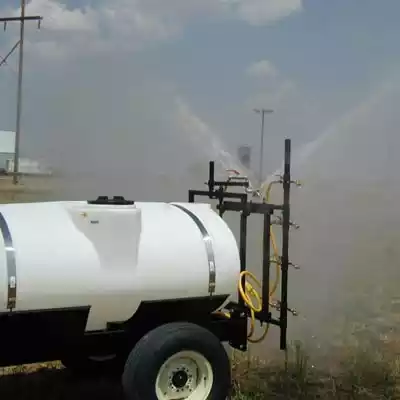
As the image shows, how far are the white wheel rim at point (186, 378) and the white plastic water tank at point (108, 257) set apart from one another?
1.21 ft

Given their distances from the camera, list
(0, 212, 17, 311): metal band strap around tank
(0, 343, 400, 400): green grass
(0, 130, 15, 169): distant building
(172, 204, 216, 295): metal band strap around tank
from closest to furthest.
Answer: (0, 212, 17, 311): metal band strap around tank
(172, 204, 216, 295): metal band strap around tank
(0, 343, 400, 400): green grass
(0, 130, 15, 169): distant building

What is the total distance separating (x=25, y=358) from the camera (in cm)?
388

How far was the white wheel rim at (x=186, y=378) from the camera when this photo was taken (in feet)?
13.2

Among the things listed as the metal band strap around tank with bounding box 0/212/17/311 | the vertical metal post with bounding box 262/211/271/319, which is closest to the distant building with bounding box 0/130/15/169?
the vertical metal post with bounding box 262/211/271/319

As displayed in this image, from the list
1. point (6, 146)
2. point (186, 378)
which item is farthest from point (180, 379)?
point (6, 146)

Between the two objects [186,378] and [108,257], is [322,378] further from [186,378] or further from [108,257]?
[108,257]

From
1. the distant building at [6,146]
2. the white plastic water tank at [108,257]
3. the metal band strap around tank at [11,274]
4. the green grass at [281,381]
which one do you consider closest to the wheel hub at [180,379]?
the white plastic water tank at [108,257]

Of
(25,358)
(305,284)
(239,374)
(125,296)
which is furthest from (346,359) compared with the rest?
(25,358)

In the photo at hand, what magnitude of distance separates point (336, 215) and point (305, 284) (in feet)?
2.90

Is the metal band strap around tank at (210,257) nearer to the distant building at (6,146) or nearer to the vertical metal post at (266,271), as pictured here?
the vertical metal post at (266,271)

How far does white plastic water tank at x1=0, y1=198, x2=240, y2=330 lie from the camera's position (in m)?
3.72

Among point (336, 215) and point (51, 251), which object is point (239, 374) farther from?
point (336, 215)

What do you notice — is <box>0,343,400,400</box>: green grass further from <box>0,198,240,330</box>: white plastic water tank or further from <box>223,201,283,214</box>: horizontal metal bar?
<box>223,201,283,214</box>: horizontal metal bar

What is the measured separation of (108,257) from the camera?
393 centimetres
